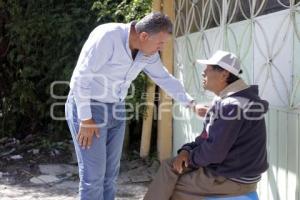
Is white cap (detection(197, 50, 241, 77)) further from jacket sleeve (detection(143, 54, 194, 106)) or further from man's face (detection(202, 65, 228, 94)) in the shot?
jacket sleeve (detection(143, 54, 194, 106))

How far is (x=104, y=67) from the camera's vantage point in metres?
3.12

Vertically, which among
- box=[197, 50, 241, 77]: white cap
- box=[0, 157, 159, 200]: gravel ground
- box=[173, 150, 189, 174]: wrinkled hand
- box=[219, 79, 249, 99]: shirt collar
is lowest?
box=[0, 157, 159, 200]: gravel ground

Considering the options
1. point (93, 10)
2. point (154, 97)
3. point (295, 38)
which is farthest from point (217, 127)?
point (93, 10)

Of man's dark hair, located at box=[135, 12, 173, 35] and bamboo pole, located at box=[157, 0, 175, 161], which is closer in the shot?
man's dark hair, located at box=[135, 12, 173, 35]

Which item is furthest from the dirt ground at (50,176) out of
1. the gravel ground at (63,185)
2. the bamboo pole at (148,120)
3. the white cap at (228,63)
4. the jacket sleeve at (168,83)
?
the white cap at (228,63)

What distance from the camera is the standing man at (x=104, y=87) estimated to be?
301 cm

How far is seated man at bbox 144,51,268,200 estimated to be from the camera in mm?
2787

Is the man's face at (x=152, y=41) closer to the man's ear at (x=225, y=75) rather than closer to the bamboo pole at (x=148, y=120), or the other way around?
the man's ear at (x=225, y=75)

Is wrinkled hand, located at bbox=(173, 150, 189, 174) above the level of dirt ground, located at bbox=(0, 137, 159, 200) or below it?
above

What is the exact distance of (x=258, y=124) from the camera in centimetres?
284

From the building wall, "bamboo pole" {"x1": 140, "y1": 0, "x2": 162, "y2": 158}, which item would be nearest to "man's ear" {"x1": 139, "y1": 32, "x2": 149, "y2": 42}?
the building wall

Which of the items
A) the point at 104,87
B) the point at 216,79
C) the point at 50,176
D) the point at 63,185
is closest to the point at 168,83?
the point at 104,87

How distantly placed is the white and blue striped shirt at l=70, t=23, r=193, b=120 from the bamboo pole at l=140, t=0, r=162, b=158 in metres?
2.46

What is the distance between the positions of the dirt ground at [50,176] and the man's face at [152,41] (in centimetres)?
216
